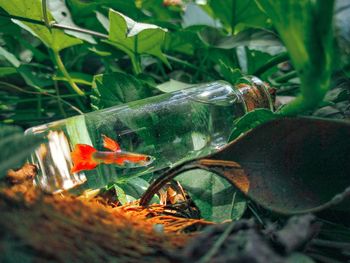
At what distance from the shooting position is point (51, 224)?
40 centimetres

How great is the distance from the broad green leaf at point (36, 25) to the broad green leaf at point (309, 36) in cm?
53

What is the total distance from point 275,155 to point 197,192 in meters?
0.13

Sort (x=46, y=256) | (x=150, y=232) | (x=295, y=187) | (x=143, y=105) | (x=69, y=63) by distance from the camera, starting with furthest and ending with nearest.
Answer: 1. (x=69, y=63)
2. (x=143, y=105)
3. (x=295, y=187)
4. (x=150, y=232)
5. (x=46, y=256)

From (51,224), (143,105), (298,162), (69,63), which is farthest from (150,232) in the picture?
(69,63)

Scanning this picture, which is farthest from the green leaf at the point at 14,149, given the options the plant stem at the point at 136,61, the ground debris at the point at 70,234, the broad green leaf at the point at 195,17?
the broad green leaf at the point at 195,17

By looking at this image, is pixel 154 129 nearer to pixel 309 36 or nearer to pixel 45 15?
pixel 45 15

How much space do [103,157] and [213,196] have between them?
0.69ft

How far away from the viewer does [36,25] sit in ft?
3.07

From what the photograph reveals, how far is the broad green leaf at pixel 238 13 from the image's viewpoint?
3.56ft

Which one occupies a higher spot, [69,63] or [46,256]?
[69,63]

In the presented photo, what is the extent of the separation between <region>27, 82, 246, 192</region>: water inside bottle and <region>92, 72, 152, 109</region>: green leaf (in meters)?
0.02

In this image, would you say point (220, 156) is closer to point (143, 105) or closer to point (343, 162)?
point (343, 162)

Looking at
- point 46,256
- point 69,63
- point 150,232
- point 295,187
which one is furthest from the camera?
point 69,63

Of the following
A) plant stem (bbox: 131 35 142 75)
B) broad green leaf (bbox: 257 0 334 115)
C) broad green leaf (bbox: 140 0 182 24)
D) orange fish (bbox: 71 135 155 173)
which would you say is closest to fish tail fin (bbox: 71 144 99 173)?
orange fish (bbox: 71 135 155 173)
